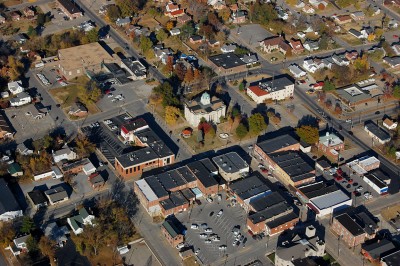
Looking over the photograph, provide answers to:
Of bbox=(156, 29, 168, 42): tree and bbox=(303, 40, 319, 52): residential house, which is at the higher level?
bbox=(156, 29, 168, 42): tree

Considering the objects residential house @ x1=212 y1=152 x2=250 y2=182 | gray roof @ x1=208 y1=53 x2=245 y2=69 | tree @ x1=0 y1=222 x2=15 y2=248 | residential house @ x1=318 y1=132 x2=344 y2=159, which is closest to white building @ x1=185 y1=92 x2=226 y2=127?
residential house @ x1=212 y1=152 x2=250 y2=182

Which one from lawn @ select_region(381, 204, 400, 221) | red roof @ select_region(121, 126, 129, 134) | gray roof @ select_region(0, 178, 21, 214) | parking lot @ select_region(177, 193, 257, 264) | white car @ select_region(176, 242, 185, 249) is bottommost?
lawn @ select_region(381, 204, 400, 221)

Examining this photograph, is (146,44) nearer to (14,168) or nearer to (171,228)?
(14,168)

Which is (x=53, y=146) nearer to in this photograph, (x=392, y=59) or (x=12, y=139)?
(x=12, y=139)

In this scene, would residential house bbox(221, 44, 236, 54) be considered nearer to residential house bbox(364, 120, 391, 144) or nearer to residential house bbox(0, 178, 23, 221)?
residential house bbox(364, 120, 391, 144)

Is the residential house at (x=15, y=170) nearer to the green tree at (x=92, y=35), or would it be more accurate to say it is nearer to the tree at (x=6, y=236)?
the tree at (x=6, y=236)

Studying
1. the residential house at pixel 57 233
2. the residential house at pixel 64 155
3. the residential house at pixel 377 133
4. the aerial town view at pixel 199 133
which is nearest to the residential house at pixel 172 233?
the aerial town view at pixel 199 133

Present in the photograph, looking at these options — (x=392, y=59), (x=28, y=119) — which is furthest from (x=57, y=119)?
(x=392, y=59)
